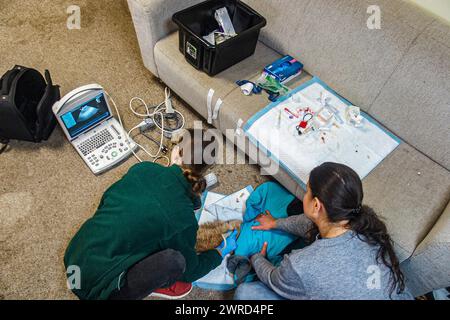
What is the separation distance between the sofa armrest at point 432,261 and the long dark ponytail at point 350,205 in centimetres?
23

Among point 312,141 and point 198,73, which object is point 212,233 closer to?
point 312,141

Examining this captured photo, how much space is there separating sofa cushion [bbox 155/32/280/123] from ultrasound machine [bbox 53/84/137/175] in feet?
1.33

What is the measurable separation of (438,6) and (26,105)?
2135mm

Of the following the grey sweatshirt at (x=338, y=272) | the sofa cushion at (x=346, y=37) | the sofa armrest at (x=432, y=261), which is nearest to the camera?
the grey sweatshirt at (x=338, y=272)

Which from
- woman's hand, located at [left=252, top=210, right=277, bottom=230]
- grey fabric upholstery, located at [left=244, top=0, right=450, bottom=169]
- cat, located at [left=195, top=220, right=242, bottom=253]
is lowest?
cat, located at [left=195, top=220, right=242, bottom=253]

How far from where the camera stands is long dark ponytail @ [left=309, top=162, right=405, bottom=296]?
1068 mm

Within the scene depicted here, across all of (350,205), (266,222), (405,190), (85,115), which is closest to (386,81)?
(405,190)

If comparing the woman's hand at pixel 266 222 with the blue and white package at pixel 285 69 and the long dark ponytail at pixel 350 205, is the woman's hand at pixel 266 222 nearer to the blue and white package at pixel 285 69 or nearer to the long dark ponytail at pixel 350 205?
the long dark ponytail at pixel 350 205

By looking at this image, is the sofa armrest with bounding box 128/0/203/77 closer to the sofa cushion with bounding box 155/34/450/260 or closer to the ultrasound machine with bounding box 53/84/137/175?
the sofa cushion with bounding box 155/34/450/260

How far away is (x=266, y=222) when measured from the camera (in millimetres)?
1593

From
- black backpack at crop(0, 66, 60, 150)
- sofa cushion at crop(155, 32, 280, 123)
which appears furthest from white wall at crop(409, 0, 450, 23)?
black backpack at crop(0, 66, 60, 150)

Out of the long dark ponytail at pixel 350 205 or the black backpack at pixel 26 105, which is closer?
the long dark ponytail at pixel 350 205

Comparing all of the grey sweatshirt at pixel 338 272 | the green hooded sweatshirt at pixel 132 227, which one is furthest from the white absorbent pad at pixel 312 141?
the green hooded sweatshirt at pixel 132 227

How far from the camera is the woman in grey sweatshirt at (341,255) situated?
3.47 feet
